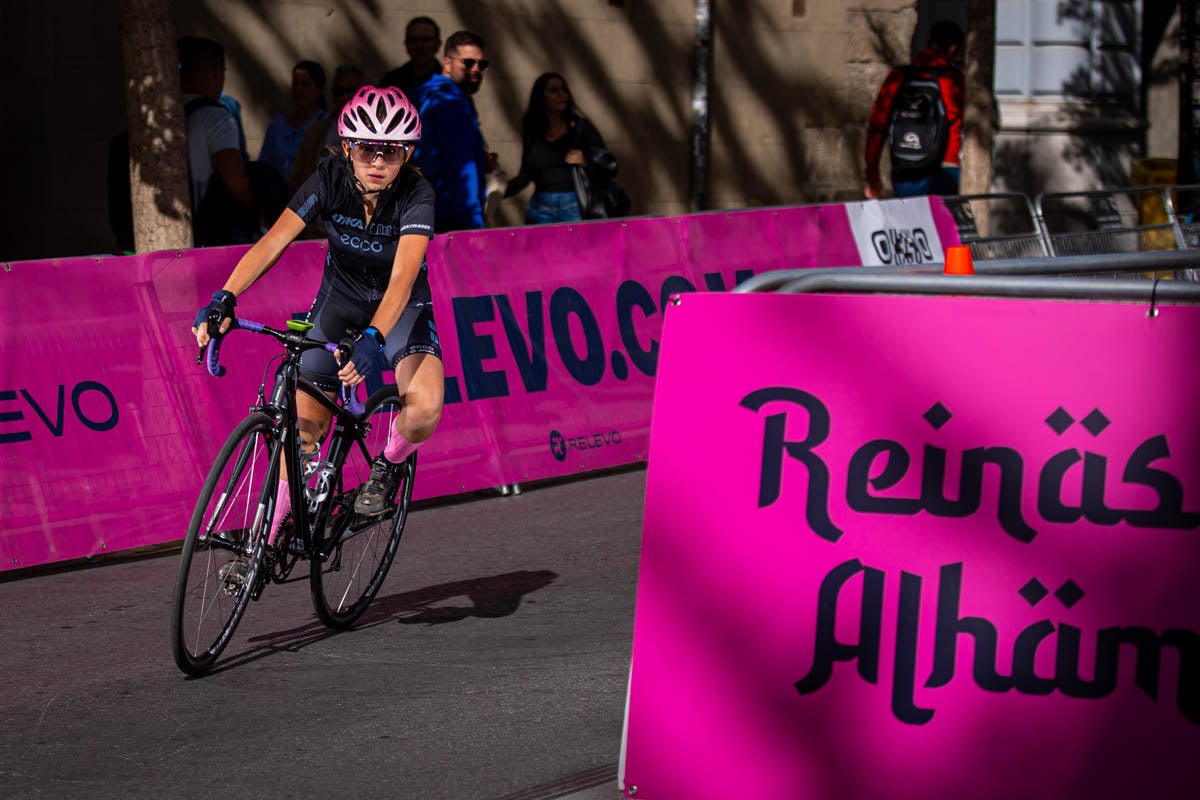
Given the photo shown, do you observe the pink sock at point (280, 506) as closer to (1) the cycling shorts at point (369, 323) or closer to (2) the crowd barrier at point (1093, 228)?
(1) the cycling shorts at point (369, 323)

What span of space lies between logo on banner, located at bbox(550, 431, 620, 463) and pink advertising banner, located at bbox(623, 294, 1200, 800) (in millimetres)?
6118

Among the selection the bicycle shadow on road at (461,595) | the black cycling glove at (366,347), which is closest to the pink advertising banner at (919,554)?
the black cycling glove at (366,347)

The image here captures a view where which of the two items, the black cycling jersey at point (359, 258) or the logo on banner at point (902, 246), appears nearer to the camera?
the black cycling jersey at point (359, 258)

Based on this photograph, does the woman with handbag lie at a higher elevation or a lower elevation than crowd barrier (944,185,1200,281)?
higher

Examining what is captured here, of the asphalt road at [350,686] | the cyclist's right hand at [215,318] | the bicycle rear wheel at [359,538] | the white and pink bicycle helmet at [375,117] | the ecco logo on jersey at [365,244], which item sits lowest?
the asphalt road at [350,686]

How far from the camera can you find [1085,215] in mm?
16516

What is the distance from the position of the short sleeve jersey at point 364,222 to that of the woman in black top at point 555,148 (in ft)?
19.1

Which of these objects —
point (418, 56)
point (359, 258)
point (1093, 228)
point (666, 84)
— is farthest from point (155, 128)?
point (1093, 228)

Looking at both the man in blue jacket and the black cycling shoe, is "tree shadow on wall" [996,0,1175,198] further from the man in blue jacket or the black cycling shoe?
the black cycling shoe

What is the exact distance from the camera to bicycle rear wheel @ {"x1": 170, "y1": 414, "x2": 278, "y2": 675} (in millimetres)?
5941

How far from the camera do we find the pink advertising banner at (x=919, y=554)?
362 centimetres

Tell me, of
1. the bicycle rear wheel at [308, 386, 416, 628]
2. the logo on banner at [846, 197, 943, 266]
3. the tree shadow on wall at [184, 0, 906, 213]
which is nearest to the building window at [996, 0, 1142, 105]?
the tree shadow on wall at [184, 0, 906, 213]

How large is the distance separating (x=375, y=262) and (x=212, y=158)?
445cm

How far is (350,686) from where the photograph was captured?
6.04 metres
